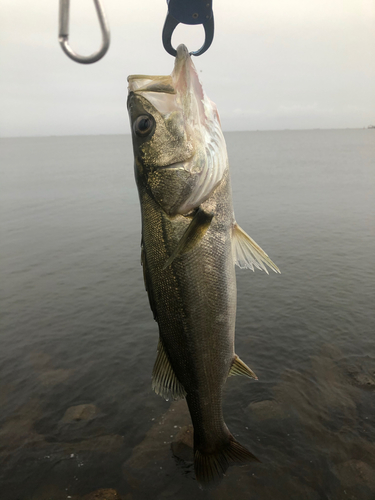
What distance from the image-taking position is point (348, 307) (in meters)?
15.5

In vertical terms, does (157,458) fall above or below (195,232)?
below

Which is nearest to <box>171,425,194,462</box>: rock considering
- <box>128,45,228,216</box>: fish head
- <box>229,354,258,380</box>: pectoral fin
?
<box>229,354,258,380</box>: pectoral fin

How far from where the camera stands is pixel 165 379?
13.9 feet

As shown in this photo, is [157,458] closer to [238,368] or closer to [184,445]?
[184,445]

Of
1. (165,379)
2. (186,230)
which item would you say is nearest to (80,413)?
(165,379)

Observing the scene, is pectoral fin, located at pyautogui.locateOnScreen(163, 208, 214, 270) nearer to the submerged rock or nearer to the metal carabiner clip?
the metal carabiner clip

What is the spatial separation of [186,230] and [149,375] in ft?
33.1

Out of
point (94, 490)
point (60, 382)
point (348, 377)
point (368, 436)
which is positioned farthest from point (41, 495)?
point (348, 377)

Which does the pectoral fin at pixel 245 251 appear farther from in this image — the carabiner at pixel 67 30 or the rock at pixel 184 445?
the rock at pixel 184 445

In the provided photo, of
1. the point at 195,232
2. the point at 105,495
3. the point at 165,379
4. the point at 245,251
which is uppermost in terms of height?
the point at 195,232

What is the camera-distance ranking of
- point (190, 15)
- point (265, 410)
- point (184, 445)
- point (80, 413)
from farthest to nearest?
point (80, 413) → point (265, 410) → point (184, 445) → point (190, 15)

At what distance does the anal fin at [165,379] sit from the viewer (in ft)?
13.8

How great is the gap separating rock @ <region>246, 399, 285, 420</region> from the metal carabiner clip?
1006 cm

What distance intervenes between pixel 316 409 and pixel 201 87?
1005 cm
